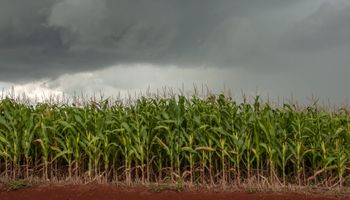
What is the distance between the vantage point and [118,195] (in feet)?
32.1

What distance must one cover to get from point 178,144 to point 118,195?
1862 millimetres

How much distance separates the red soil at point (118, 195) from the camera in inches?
382

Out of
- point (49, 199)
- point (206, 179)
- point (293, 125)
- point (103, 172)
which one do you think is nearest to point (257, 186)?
point (206, 179)

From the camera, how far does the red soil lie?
9703mm

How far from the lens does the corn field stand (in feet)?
36.4

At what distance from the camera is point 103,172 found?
431 inches

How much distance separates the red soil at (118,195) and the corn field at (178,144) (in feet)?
2.38

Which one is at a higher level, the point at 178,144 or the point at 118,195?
the point at 178,144

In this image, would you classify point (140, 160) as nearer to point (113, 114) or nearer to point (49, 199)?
point (113, 114)

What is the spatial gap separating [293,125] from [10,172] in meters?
6.53

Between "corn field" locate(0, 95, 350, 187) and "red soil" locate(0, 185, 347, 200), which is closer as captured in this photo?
"red soil" locate(0, 185, 347, 200)

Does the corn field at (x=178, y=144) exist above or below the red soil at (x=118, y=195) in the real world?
above

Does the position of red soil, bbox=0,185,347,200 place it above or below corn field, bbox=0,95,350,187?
below

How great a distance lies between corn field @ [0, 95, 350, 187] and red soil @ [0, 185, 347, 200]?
2.38 ft
